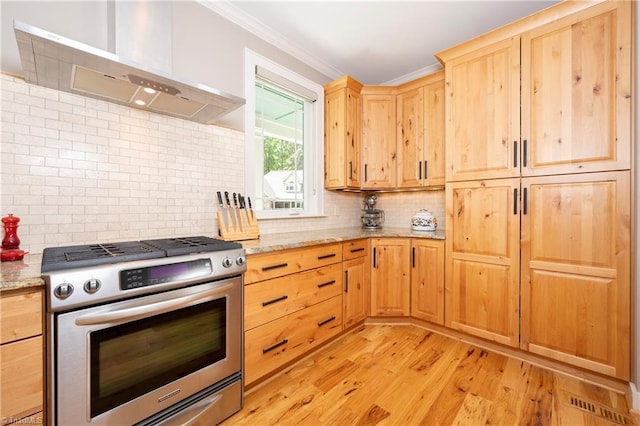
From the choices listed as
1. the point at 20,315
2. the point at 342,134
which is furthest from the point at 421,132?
the point at 20,315

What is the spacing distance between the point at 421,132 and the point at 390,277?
4.89 feet

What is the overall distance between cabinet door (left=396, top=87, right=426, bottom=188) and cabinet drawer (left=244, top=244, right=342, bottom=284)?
1178 mm

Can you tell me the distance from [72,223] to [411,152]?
9.15ft

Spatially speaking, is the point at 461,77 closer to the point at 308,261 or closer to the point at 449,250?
the point at 449,250

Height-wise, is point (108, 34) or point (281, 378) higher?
point (108, 34)

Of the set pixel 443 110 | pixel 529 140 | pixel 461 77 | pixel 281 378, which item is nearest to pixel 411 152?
pixel 443 110

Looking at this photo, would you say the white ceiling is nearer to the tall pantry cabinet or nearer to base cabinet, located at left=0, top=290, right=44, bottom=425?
the tall pantry cabinet

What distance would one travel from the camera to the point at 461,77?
2.33 meters

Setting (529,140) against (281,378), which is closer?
(281,378)

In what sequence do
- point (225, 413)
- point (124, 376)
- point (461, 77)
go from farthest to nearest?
point (461, 77)
point (225, 413)
point (124, 376)

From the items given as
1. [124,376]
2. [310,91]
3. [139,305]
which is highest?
[310,91]

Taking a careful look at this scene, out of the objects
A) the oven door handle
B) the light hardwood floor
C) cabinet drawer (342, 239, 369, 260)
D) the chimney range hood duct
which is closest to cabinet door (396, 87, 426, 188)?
cabinet drawer (342, 239, 369, 260)

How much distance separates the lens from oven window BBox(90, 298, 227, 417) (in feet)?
3.65

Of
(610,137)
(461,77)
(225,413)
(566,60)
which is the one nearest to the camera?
(225,413)
